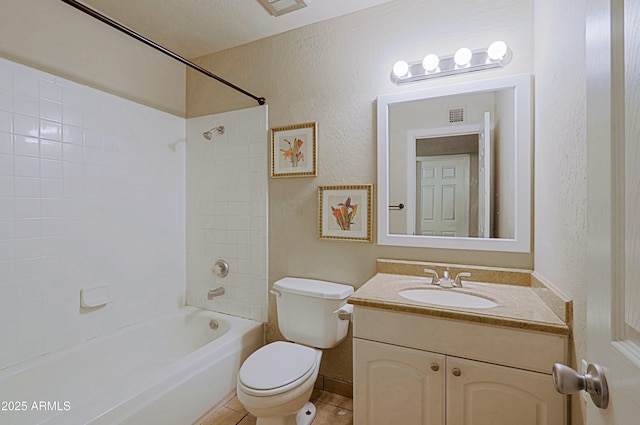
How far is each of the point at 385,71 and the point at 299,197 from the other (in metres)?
0.94

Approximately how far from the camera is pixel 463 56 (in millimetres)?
1522

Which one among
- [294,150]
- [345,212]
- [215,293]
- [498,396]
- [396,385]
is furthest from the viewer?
[215,293]

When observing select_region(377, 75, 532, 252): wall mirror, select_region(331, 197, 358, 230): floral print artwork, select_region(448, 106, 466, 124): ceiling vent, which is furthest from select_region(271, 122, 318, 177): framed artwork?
select_region(448, 106, 466, 124): ceiling vent

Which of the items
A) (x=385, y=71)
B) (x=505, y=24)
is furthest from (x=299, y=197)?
(x=505, y=24)

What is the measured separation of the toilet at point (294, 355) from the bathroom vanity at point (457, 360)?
311 millimetres

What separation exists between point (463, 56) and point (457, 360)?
1419 millimetres

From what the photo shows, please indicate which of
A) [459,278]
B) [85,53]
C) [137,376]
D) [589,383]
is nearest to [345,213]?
[459,278]

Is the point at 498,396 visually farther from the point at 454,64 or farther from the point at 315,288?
the point at 454,64

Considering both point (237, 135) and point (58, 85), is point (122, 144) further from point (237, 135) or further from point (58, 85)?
point (237, 135)

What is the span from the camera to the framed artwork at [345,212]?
6.00ft

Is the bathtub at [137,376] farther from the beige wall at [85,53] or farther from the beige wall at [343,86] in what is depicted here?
the beige wall at [85,53]

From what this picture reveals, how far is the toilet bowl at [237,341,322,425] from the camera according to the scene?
1351 mm

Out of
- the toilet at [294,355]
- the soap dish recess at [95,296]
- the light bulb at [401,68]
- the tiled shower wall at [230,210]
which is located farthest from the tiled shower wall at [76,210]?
the light bulb at [401,68]

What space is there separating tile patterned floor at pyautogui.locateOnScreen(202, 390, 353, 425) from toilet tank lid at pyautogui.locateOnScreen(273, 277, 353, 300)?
68cm
